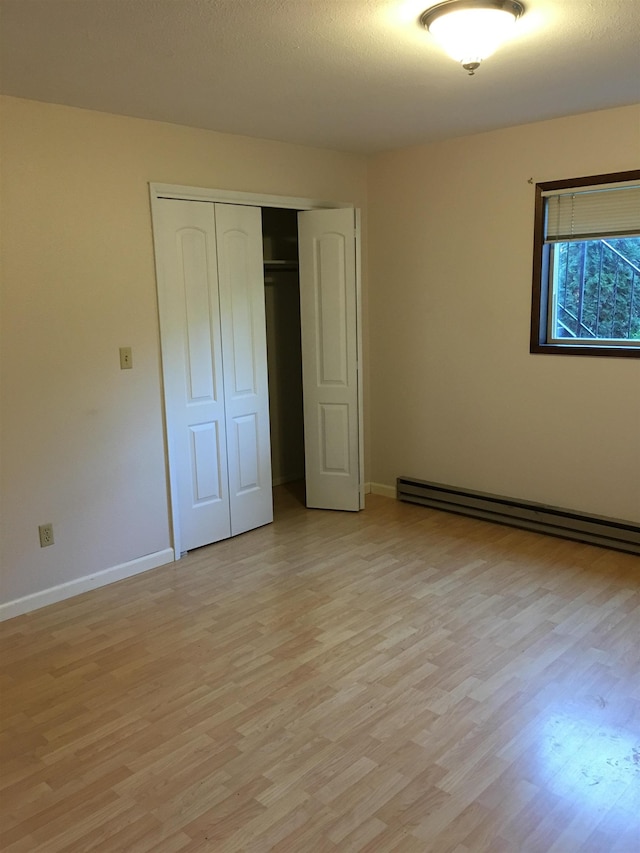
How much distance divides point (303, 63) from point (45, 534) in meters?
2.56

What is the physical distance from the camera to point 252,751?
7.80 feet

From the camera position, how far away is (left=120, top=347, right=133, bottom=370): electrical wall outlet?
373cm

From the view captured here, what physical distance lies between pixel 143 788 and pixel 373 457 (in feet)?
11.2

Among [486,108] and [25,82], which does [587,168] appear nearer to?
[486,108]

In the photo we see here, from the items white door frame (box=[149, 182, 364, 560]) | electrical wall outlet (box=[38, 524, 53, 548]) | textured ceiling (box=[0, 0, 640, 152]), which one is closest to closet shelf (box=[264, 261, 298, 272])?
white door frame (box=[149, 182, 364, 560])

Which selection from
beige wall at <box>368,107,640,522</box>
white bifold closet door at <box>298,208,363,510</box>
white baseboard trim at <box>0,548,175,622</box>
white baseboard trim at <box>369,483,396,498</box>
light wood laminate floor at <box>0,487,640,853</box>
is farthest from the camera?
white baseboard trim at <box>369,483,396,498</box>

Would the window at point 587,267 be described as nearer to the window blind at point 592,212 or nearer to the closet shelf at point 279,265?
the window blind at point 592,212

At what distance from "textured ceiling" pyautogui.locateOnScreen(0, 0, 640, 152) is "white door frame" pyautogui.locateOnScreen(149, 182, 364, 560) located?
1.19 feet

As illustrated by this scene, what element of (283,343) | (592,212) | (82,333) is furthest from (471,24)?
(283,343)

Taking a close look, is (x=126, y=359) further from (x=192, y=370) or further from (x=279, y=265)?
(x=279, y=265)

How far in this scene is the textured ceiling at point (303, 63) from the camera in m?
2.36

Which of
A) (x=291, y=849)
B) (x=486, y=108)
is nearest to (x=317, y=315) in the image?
(x=486, y=108)

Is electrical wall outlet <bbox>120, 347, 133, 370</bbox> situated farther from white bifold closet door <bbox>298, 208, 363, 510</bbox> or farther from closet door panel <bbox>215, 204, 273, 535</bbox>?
white bifold closet door <bbox>298, 208, 363, 510</bbox>

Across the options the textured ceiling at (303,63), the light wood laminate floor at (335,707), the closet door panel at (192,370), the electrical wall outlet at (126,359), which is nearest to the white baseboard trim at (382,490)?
the light wood laminate floor at (335,707)
